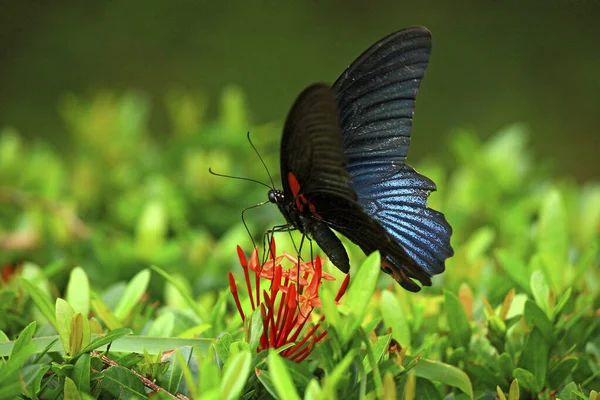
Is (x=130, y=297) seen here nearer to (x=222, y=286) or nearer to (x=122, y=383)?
(x=122, y=383)

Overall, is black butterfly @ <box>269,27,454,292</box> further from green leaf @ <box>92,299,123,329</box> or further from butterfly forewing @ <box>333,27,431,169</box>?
green leaf @ <box>92,299,123,329</box>

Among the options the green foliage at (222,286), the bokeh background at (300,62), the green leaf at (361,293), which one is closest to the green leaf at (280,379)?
the green foliage at (222,286)

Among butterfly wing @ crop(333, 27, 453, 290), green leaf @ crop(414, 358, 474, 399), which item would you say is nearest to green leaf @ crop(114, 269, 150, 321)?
butterfly wing @ crop(333, 27, 453, 290)

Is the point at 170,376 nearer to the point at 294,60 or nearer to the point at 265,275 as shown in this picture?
the point at 265,275

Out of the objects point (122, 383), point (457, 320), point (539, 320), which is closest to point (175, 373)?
point (122, 383)

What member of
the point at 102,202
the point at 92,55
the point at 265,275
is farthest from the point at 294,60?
the point at 265,275

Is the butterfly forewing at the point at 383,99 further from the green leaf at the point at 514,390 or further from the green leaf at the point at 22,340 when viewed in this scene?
the green leaf at the point at 22,340
